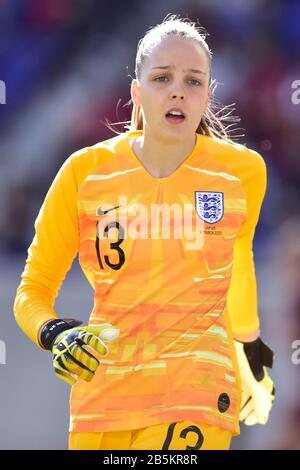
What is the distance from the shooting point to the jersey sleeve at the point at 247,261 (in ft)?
9.86

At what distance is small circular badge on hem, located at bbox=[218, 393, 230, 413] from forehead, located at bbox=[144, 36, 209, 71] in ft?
3.16

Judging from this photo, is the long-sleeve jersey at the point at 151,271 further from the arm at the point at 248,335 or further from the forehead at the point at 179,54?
the forehead at the point at 179,54

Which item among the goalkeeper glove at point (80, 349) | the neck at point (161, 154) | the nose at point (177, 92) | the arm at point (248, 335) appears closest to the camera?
the goalkeeper glove at point (80, 349)

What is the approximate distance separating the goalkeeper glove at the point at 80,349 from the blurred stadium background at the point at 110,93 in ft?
9.10

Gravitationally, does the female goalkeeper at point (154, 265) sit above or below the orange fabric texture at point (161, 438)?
above

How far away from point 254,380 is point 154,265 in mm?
694

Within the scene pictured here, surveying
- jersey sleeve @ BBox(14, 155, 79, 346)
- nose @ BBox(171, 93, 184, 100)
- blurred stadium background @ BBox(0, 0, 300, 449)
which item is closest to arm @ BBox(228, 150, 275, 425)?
nose @ BBox(171, 93, 184, 100)

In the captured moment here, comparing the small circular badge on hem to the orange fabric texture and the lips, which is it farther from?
the lips

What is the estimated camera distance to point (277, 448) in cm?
512

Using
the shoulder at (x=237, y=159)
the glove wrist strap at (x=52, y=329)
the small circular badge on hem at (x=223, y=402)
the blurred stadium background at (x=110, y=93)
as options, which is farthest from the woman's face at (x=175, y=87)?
the blurred stadium background at (x=110, y=93)

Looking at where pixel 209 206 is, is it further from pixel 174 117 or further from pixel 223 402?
pixel 223 402

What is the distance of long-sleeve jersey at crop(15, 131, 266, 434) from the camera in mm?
2725

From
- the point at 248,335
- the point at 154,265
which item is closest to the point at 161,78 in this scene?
the point at 154,265

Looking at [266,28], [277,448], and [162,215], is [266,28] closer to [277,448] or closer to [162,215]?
[277,448]
